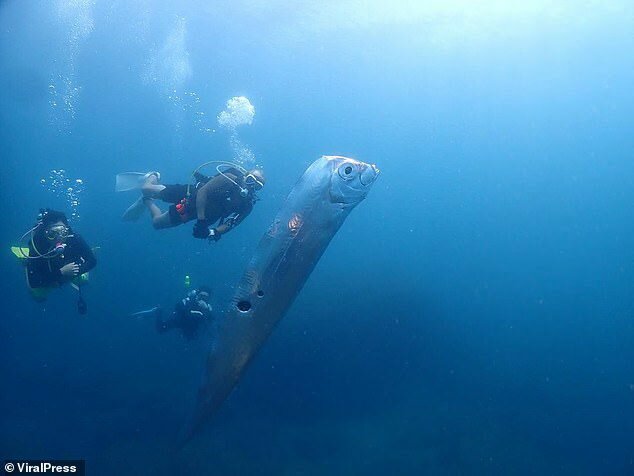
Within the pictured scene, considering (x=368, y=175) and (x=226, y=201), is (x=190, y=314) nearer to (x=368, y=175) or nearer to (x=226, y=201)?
(x=226, y=201)

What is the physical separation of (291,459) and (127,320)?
47.3 ft

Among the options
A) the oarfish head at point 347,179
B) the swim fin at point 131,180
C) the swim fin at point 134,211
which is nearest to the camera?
the oarfish head at point 347,179

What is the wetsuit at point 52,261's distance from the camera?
280 inches

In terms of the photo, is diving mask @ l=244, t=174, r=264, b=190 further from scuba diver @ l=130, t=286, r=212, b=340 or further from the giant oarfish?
scuba diver @ l=130, t=286, r=212, b=340

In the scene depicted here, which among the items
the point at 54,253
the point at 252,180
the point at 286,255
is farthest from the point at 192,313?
the point at 286,255

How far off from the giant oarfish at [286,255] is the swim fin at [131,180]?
5.37 m

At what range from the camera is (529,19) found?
84.9 ft

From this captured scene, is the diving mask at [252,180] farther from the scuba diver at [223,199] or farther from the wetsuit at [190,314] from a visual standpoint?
the wetsuit at [190,314]

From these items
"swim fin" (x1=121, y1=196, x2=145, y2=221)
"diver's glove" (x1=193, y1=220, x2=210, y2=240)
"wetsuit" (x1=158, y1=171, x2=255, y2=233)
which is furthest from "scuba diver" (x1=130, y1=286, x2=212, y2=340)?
"diver's glove" (x1=193, y1=220, x2=210, y2=240)

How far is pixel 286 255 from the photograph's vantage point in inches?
141

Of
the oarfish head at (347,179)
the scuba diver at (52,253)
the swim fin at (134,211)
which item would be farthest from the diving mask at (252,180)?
the scuba diver at (52,253)

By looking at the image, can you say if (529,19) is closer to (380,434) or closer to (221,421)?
(380,434)

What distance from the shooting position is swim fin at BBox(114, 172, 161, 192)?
794 centimetres

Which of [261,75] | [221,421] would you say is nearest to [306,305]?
[221,421]
